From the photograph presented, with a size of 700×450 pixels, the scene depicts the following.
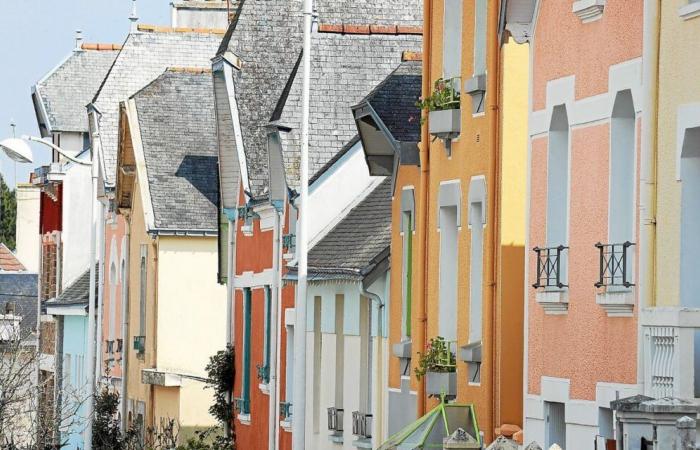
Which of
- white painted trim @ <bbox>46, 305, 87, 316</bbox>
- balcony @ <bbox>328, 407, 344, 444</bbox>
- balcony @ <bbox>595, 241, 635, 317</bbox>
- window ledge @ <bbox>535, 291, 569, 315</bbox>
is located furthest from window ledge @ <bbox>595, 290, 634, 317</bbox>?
white painted trim @ <bbox>46, 305, 87, 316</bbox>

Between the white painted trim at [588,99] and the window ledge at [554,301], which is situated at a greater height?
the white painted trim at [588,99]

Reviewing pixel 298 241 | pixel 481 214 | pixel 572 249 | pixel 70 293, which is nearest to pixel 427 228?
pixel 481 214

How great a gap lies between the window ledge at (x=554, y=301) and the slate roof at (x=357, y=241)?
856 centimetres

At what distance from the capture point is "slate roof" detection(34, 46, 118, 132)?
204 feet

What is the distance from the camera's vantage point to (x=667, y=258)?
17047mm

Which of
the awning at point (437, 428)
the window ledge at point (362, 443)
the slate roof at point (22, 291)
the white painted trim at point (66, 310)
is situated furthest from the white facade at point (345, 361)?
the slate roof at point (22, 291)

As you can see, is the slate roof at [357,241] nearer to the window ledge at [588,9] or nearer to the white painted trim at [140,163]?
the window ledge at [588,9]

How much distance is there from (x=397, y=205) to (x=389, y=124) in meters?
1.15

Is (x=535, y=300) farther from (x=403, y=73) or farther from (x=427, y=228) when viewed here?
(x=403, y=73)

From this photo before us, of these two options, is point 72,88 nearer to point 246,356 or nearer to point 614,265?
point 246,356

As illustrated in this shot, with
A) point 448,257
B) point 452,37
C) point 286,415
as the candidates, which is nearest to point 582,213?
point 448,257

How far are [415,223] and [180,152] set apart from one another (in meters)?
21.7

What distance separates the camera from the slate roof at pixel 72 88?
2450 inches

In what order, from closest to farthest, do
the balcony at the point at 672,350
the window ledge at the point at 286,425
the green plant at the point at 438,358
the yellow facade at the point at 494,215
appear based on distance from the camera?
the balcony at the point at 672,350 < the yellow facade at the point at 494,215 < the green plant at the point at 438,358 < the window ledge at the point at 286,425
